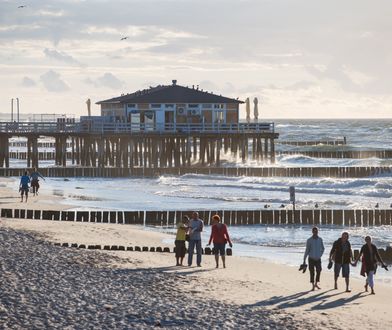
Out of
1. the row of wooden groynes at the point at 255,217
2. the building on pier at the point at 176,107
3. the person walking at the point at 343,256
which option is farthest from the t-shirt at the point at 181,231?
the building on pier at the point at 176,107

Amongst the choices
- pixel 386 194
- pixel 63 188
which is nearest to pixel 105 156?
pixel 63 188

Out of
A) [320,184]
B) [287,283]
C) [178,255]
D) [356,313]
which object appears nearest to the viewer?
[356,313]

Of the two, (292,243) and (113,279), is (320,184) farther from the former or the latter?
(113,279)

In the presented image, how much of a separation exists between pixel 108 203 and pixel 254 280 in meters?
23.9

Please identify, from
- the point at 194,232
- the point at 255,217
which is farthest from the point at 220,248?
the point at 255,217

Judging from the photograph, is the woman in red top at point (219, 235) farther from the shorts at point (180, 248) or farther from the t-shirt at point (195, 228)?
the shorts at point (180, 248)

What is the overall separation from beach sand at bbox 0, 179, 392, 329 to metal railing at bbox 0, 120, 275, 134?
140ft

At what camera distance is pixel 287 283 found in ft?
74.9

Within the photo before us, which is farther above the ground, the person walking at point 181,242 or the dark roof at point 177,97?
the dark roof at point 177,97

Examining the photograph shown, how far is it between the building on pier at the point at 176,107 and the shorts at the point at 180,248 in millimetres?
46165

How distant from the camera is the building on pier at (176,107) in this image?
7106 centimetres

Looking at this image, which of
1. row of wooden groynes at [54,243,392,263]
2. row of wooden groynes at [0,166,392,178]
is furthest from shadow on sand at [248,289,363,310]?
row of wooden groynes at [0,166,392,178]

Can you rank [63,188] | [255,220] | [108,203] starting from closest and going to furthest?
[255,220]
[108,203]
[63,188]

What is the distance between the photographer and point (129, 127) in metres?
69.9
